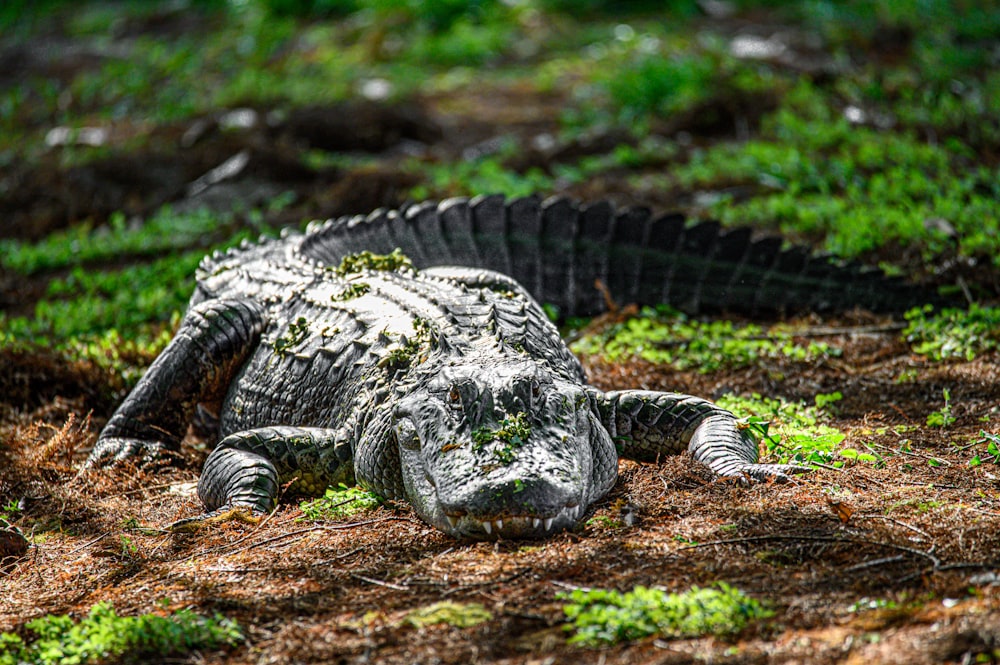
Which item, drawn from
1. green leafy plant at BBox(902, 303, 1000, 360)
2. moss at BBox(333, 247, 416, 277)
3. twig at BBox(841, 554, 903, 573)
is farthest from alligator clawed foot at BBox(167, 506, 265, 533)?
green leafy plant at BBox(902, 303, 1000, 360)

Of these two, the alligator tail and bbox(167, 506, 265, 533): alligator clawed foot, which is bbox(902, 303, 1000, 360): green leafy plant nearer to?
the alligator tail

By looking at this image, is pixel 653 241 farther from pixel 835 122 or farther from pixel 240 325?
pixel 835 122

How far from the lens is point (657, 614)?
2453 mm

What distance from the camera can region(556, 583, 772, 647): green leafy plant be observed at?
7.88ft

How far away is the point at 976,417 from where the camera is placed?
13.3 feet

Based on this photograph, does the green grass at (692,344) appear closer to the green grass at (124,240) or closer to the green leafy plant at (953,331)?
the green leafy plant at (953,331)

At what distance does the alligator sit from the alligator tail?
12mm

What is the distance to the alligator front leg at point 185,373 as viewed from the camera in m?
4.84

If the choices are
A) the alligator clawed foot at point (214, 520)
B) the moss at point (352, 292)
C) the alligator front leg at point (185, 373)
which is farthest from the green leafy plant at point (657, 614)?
the alligator front leg at point (185, 373)

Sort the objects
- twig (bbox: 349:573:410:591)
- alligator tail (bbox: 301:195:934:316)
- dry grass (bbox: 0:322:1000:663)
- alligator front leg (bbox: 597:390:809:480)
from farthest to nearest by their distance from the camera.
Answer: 1. alligator tail (bbox: 301:195:934:316)
2. alligator front leg (bbox: 597:390:809:480)
3. twig (bbox: 349:573:410:591)
4. dry grass (bbox: 0:322:1000:663)

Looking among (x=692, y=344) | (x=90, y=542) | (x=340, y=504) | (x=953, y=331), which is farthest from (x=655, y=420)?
(x=90, y=542)

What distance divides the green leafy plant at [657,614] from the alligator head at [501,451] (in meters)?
0.43

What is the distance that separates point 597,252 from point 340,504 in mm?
2998

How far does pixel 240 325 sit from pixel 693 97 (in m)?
6.70
